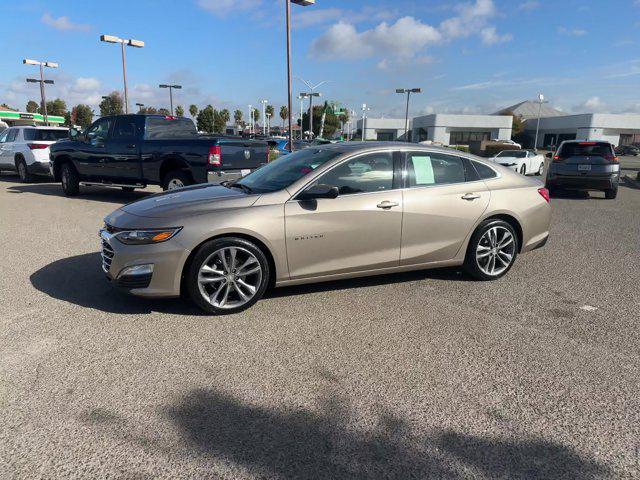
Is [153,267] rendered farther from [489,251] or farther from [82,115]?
[82,115]

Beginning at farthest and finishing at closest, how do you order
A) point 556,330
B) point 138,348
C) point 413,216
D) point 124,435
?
point 413,216 < point 556,330 < point 138,348 < point 124,435

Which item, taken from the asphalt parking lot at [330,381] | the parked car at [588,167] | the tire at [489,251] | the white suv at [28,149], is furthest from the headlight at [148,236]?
the parked car at [588,167]

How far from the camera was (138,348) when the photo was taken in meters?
3.71

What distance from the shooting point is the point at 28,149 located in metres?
14.5

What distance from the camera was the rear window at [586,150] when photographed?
514 inches

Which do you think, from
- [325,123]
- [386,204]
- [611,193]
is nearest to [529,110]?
[325,123]

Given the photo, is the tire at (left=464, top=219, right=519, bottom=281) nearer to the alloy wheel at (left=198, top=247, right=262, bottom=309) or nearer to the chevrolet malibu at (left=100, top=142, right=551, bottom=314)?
the chevrolet malibu at (left=100, top=142, right=551, bottom=314)

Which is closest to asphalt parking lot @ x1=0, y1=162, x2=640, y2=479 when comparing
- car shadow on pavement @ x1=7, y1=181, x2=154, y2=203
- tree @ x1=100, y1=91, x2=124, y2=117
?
car shadow on pavement @ x1=7, y1=181, x2=154, y2=203

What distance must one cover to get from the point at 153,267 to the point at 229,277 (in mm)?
651

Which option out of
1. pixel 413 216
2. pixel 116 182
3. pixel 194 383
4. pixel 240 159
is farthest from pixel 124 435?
pixel 116 182

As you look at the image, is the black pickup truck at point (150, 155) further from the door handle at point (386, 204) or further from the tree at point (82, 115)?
the tree at point (82, 115)

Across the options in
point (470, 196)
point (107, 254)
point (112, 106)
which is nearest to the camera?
point (107, 254)

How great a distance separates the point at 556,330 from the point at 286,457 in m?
2.77

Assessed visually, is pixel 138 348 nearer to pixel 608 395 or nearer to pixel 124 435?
pixel 124 435
